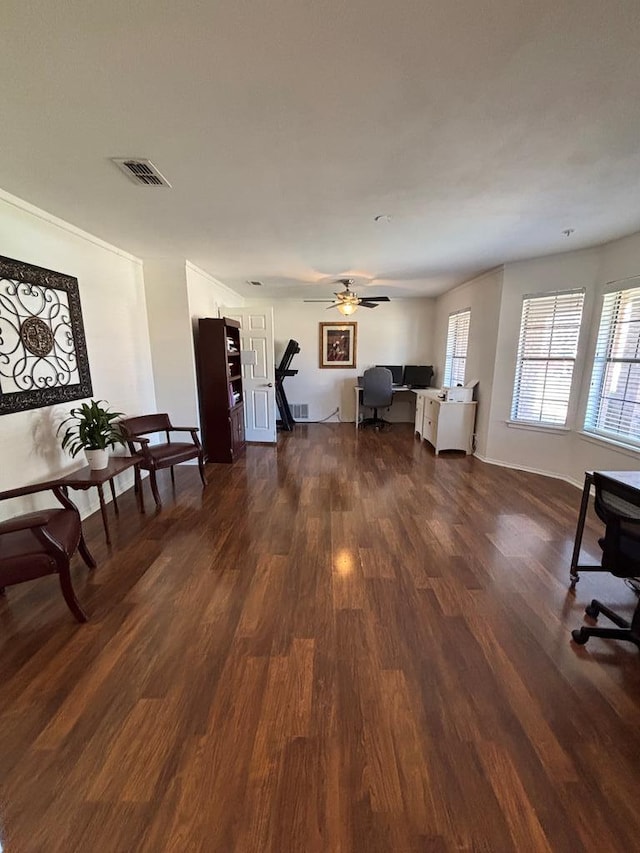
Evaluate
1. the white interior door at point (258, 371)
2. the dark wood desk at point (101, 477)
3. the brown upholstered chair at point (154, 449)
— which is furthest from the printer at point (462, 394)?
the dark wood desk at point (101, 477)

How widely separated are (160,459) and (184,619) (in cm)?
184

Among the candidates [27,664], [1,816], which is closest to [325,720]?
[1,816]

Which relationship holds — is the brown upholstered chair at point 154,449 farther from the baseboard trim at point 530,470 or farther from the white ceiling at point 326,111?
the baseboard trim at point 530,470

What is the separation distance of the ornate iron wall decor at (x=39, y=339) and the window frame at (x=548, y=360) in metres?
4.84

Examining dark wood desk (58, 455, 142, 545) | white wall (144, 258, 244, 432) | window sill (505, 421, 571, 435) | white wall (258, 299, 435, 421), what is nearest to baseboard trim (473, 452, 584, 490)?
window sill (505, 421, 571, 435)

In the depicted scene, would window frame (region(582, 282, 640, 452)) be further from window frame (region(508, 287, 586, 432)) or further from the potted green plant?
the potted green plant

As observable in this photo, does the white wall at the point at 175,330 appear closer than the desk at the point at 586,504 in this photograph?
No

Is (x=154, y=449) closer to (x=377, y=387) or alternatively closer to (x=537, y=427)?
(x=377, y=387)

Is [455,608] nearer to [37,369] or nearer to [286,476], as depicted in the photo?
[286,476]

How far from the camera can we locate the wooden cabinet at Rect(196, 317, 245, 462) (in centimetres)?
435

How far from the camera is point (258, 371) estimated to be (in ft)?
17.1

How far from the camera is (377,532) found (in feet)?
9.45

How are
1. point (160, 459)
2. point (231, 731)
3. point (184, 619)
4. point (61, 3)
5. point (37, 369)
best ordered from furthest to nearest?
point (160, 459), point (37, 369), point (184, 619), point (231, 731), point (61, 3)

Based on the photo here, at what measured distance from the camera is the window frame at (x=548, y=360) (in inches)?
152
